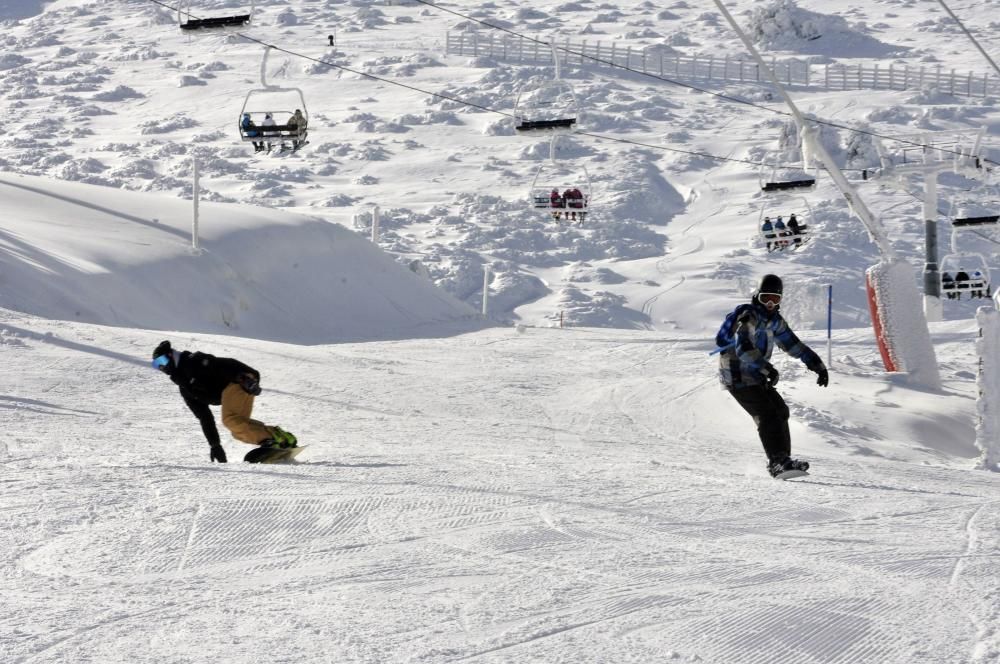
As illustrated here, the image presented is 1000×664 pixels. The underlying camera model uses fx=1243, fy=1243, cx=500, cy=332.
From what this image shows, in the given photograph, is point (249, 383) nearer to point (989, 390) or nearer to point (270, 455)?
point (270, 455)

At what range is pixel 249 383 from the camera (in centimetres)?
806

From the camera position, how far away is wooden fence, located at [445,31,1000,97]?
180 feet

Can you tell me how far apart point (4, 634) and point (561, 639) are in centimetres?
165

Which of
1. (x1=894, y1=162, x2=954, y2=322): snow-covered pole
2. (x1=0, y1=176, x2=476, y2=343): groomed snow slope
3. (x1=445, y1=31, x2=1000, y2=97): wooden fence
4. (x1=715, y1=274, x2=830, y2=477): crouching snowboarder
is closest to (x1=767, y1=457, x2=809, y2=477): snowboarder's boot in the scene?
(x1=715, y1=274, x2=830, y2=477): crouching snowboarder

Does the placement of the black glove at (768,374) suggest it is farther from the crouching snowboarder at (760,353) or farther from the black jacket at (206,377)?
the black jacket at (206,377)

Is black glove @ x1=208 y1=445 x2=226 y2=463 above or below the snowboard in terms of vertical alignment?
below

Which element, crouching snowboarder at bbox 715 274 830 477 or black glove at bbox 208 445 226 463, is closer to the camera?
crouching snowboarder at bbox 715 274 830 477

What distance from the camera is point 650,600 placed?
4.17 metres

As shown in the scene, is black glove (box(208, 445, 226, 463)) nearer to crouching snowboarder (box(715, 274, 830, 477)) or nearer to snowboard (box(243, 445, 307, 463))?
snowboard (box(243, 445, 307, 463))

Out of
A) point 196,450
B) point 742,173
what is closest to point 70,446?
point 196,450

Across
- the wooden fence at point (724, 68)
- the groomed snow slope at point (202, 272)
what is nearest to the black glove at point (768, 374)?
the groomed snow slope at point (202, 272)

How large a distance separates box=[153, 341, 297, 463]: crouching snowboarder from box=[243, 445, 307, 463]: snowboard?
0.10 meters

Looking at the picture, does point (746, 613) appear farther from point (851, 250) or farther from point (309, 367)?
point (851, 250)

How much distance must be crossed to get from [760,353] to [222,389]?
11.4ft
